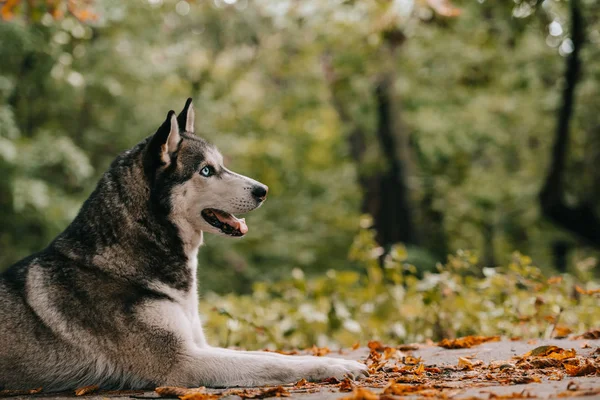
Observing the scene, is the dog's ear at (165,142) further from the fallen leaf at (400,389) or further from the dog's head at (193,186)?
the fallen leaf at (400,389)

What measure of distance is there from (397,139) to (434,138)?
1.43m

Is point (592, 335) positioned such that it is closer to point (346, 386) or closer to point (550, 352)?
point (550, 352)

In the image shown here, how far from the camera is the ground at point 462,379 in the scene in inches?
113

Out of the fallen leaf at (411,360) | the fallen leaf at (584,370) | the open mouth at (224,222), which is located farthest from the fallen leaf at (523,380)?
the open mouth at (224,222)

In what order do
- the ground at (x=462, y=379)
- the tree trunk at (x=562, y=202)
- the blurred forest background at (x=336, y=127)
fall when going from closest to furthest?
the ground at (x=462, y=379), the blurred forest background at (x=336, y=127), the tree trunk at (x=562, y=202)

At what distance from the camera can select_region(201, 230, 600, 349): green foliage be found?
19.8 ft

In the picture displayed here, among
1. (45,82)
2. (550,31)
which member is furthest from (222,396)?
(45,82)

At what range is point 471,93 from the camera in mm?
16594

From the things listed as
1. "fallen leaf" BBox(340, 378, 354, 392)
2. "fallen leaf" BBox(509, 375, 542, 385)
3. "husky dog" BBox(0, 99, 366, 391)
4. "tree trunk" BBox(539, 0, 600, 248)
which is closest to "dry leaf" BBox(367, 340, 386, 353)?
"husky dog" BBox(0, 99, 366, 391)

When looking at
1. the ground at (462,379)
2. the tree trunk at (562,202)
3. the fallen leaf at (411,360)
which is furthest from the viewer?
the tree trunk at (562,202)

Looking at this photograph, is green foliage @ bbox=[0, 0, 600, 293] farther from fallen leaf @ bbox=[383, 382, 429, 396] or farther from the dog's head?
fallen leaf @ bbox=[383, 382, 429, 396]

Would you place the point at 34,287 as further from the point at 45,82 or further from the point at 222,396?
the point at 45,82

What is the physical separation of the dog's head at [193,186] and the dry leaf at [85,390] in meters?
1.08

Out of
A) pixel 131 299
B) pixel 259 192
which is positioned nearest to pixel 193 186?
pixel 259 192
